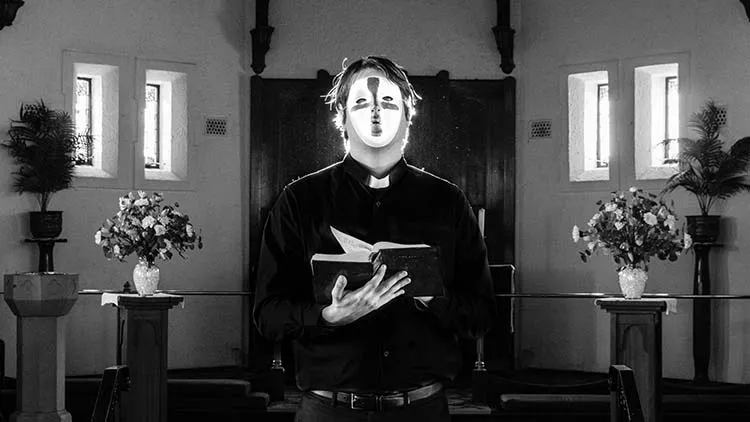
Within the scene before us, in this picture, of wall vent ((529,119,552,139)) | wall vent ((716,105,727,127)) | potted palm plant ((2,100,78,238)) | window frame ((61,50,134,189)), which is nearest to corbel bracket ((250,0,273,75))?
window frame ((61,50,134,189))

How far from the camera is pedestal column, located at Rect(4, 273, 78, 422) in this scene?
238 inches

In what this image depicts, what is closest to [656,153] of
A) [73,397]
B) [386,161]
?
[73,397]

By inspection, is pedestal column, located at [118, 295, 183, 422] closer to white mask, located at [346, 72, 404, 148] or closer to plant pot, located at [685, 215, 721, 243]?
plant pot, located at [685, 215, 721, 243]

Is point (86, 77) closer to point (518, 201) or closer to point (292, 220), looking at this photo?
point (518, 201)

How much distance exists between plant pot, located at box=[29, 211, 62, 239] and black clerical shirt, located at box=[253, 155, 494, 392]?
709 centimetres

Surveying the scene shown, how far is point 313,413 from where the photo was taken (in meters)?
2.18

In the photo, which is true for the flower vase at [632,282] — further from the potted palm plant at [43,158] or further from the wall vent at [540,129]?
the potted palm plant at [43,158]

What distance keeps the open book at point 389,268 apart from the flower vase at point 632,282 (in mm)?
4414

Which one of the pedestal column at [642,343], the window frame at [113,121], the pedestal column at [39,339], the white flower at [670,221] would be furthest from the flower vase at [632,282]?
the window frame at [113,121]

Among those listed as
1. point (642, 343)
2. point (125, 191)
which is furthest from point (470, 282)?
point (125, 191)

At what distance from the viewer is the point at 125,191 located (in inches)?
383

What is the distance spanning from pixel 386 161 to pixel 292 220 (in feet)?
0.75

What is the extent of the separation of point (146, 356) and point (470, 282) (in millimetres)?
4848

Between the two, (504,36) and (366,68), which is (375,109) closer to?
(366,68)
